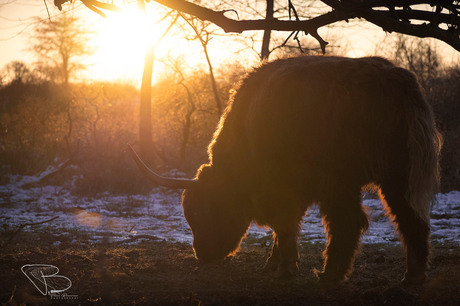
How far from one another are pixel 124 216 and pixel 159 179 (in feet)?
19.4

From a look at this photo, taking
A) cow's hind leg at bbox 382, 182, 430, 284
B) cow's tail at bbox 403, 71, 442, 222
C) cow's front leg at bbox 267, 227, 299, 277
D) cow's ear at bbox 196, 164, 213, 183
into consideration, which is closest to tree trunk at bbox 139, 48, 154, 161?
cow's ear at bbox 196, 164, 213, 183

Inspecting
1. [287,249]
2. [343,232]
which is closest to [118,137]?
[287,249]

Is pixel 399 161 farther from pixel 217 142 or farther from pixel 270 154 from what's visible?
pixel 217 142

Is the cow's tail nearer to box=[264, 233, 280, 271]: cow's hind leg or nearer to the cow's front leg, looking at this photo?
the cow's front leg

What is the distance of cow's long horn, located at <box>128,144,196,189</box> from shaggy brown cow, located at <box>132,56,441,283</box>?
0.02 m

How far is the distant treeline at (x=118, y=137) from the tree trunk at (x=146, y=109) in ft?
1.15

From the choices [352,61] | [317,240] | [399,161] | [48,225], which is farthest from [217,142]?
[48,225]

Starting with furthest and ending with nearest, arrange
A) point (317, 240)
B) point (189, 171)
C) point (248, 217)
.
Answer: point (189, 171)
point (317, 240)
point (248, 217)

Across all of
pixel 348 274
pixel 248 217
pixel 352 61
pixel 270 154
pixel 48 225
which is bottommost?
pixel 48 225

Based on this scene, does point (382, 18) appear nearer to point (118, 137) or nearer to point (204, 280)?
point (204, 280)

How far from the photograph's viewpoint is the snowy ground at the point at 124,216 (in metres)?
8.61

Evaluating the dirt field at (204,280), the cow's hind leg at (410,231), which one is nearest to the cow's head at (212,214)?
the dirt field at (204,280)

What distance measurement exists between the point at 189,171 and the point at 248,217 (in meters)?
10.9

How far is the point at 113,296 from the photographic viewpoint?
4484 mm
